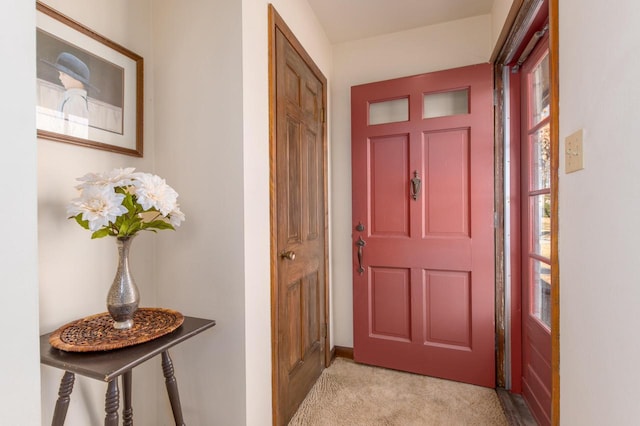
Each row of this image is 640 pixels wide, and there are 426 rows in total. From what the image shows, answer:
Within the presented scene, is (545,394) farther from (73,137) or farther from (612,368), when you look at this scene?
(73,137)

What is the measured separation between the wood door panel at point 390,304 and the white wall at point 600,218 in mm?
1173

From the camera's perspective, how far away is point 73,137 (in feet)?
3.69

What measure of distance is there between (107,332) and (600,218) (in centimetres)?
153

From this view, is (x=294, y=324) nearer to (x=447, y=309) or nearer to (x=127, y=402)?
Result: (x=127, y=402)

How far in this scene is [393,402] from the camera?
1.82 m

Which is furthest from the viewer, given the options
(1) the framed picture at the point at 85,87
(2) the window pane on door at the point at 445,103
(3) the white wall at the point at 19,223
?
(2) the window pane on door at the point at 445,103

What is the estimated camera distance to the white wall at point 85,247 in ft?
3.47

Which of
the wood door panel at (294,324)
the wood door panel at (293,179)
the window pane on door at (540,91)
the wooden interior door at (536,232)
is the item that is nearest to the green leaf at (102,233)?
the wood door panel at (293,179)

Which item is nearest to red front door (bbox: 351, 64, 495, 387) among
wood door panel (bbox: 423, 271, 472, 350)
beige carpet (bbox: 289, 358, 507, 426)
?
wood door panel (bbox: 423, 271, 472, 350)

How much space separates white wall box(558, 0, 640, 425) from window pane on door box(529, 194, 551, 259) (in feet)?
2.15

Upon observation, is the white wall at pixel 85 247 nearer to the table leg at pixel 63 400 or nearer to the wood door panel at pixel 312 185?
the table leg at pixel 63 400

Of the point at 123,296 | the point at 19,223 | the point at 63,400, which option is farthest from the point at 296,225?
the point at 19,223

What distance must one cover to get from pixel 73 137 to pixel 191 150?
418mm

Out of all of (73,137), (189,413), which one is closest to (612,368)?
(189,413)
